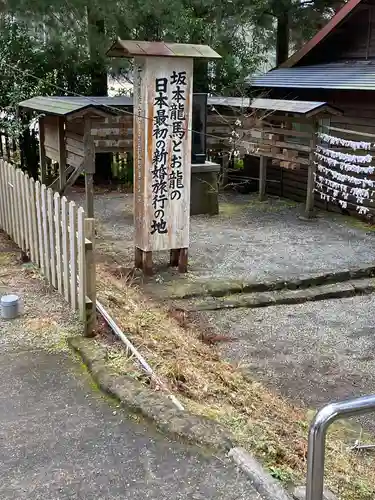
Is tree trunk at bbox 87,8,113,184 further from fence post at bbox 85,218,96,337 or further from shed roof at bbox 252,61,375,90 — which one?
fence post at bbox 85,218,96,337

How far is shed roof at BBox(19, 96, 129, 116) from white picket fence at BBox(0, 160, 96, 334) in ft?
6.66

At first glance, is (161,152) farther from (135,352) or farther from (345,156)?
(345,156)

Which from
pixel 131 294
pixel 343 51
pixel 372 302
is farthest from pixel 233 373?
pixel 343 51

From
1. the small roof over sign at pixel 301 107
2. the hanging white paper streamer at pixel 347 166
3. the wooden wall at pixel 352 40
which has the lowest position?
the hanging white paper streamer at pixel 347 166

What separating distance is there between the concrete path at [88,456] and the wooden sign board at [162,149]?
3591mm

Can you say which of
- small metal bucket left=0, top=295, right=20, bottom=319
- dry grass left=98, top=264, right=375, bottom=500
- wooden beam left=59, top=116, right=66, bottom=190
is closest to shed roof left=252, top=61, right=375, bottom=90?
wooden beam left=59, top=116, right=66, bottom=190

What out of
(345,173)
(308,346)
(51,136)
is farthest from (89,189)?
(345,173)

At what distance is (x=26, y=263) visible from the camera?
22.7ft

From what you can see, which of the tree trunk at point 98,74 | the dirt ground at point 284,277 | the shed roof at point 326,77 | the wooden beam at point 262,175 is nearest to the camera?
the dirt ground at point 284,277

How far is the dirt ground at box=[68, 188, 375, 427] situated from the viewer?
5.45m

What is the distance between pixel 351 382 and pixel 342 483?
7.42 ft

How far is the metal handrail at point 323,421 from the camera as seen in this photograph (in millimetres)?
2178

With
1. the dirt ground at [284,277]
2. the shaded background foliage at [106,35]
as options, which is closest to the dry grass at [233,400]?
the dirt ground at [284,277]

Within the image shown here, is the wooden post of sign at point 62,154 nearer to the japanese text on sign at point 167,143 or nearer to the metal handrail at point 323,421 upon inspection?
the japanese text on sign at point 167,143
